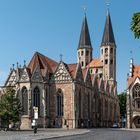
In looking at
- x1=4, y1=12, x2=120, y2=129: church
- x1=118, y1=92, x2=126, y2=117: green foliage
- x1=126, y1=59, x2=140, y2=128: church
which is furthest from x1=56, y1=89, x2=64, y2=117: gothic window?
x1=118, y1=92, x2=126, y2=117: green foliage

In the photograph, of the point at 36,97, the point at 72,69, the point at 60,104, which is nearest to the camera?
the point at 36,97

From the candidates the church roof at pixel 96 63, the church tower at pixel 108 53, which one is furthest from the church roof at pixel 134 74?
the church roof at pixel 96 63

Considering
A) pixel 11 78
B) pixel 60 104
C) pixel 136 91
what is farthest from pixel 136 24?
pixel 11 78

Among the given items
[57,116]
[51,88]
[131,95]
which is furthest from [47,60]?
[131,95]

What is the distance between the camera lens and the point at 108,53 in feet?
416

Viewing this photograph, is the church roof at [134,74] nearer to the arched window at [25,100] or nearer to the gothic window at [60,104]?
the gothic window at [60,104]

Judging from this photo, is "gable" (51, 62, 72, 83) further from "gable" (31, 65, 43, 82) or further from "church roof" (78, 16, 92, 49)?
"church roof" (78, 16, 92, 49)

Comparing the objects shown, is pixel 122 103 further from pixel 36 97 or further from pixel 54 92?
pixel 36 97

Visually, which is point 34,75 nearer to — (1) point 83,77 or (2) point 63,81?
(2) point 63,81

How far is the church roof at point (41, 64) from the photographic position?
274 ft

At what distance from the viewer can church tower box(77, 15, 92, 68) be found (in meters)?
126

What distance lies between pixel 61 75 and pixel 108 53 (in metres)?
46.6

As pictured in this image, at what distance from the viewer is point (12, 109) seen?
64438 mm

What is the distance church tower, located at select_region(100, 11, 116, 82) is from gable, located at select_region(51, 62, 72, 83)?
144 ft
